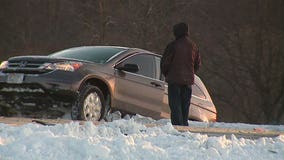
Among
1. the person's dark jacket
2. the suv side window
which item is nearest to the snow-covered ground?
the person's dark jacket

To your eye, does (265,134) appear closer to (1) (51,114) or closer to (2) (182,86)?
(2) (182,86)

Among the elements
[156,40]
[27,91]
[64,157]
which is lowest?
[64,157]

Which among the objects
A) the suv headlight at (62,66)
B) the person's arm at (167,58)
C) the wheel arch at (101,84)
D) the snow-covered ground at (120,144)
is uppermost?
the person's arm at (167,58)

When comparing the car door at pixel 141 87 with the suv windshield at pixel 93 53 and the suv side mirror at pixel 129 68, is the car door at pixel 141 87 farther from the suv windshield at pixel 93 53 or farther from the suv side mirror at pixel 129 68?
the suv windshield at pixel 93 53

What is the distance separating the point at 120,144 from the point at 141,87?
4.80m

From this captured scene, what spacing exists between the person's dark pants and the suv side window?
149 centimetres

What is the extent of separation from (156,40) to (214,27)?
460 cm

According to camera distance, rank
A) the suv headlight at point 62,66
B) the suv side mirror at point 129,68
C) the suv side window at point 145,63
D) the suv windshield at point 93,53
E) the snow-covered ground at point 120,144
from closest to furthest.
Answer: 1. the snow-covered ground at point 120,144
2. the suv headlight at point 62,66
3. the suv side mirror at point 129,68
4. the suv windshield at point 93,53
5. the suv side window at point 145,63

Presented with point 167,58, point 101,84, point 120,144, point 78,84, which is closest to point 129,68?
point 101,84

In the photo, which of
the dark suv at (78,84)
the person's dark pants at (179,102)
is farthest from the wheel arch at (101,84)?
the person's dark pants at (179,102)

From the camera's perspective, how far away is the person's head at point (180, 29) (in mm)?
9641

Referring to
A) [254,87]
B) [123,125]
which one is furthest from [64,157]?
[254,87]

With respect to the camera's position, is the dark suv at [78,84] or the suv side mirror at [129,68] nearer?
the dark suv at [78,84]

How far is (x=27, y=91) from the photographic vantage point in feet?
31.0
